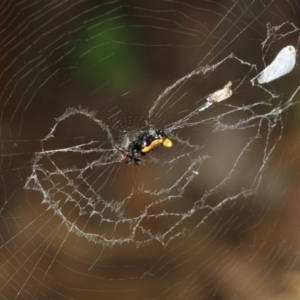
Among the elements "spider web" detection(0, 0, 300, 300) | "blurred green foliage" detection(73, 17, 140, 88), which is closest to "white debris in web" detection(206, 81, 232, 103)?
"spider web" detection(0, 0, 300, 300)

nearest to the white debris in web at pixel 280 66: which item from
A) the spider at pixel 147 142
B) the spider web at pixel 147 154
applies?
the spider web at pixel 147 154

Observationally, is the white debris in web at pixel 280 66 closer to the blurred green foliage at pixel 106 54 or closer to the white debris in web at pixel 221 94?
the white debris in web at pixel 221 94

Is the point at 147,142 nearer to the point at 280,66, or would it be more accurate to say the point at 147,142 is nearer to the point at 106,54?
the point at 106,54

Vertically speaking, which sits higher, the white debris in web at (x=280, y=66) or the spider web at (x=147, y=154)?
the white debris in web at (x=280, y=66)

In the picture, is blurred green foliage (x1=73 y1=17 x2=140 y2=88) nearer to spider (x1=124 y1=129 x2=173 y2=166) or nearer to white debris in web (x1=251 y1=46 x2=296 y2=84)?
spider (x1=124 y1=129 x2=173 y2=166)

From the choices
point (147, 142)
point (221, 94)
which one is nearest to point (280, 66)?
point (221, 94)

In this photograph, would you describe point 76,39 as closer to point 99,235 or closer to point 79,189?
point 79,189
